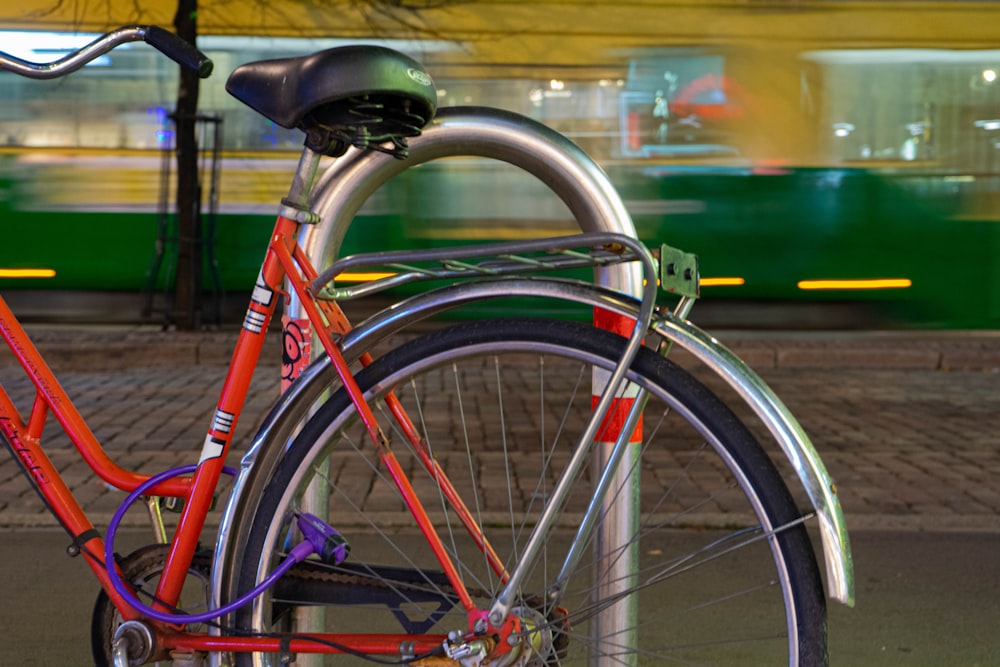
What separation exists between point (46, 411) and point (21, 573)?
2230 mm

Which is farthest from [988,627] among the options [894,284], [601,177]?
[894,284]

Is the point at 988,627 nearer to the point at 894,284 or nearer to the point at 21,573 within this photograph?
the point at 21,573

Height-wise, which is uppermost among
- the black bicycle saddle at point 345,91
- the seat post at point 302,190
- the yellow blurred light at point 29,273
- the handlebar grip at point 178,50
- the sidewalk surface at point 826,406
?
the handlebar grip at point 178,50

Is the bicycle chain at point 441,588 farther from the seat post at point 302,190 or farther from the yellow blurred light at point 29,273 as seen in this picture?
the yellow blurred light at point 29,273

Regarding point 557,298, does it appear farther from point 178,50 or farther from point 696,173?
point 696,173

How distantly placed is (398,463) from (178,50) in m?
0.87

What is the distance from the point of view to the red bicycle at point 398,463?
7.43 ft

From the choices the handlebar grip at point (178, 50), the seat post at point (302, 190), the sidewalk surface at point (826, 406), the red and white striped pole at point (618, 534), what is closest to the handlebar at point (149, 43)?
the handlebar grip at point (178, 50)

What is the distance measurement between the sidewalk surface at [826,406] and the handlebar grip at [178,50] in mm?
1453

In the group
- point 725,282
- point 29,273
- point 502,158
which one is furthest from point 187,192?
point 502,158

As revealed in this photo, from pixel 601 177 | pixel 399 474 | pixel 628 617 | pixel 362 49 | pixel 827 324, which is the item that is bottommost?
pixel 827 324

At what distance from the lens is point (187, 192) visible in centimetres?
1184

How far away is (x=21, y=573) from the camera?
192 inches

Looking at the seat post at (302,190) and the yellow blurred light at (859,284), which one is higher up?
the seat post at (302,190)
